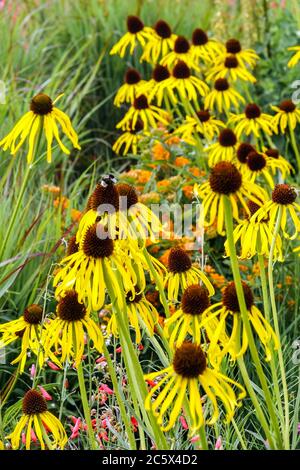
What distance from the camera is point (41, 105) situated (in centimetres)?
297

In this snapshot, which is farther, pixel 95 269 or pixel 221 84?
pixel 221 84

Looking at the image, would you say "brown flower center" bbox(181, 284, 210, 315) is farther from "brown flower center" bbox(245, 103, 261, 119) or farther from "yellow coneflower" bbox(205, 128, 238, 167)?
"brown flower center" bbox(245, 103, 261, 119)

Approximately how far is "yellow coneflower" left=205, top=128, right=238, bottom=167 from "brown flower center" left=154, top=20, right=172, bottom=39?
1.04 m

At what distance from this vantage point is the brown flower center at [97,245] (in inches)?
82.8

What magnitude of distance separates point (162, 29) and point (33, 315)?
288 centimetres

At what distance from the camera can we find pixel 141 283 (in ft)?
7.62

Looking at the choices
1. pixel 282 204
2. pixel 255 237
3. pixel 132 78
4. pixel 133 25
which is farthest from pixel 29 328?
pixel 133 25

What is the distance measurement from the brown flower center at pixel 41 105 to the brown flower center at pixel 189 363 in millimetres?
1299

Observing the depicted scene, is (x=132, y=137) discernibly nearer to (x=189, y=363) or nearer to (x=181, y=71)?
(x=181, y=71)

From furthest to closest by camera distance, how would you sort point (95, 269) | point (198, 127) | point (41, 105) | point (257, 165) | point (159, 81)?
point (159, 81) → point (198, 127) → point (257, 165) → point (41, 105) → point (95, 269)

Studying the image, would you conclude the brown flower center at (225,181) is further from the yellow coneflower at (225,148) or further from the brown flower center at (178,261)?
the yellow coneflower at (225,148)

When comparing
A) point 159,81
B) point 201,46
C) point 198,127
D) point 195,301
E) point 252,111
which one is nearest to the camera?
point 195,301

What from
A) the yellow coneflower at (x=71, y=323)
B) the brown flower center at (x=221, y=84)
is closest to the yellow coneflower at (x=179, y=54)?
the brown flower center at (x=221, y=84)
